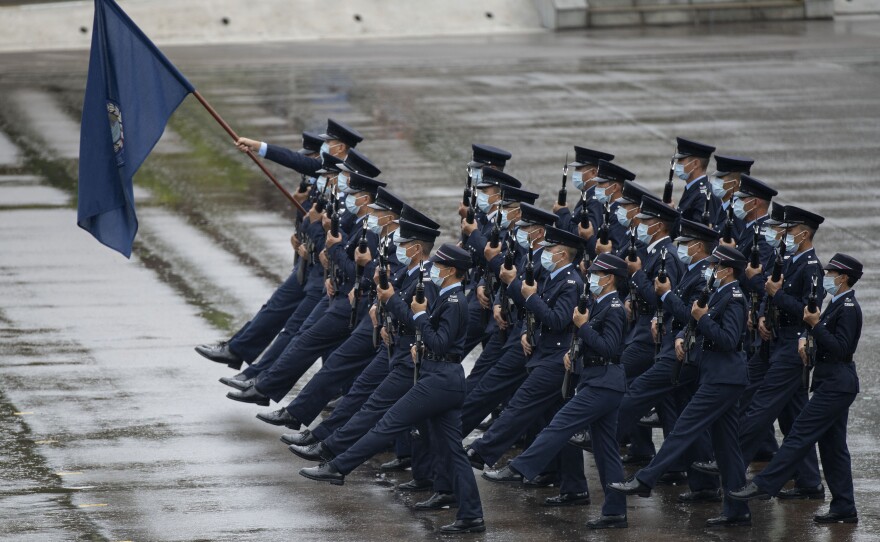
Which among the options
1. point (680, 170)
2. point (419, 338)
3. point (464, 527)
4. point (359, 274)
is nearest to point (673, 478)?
point (464, 527)

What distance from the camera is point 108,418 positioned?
11.0 metres

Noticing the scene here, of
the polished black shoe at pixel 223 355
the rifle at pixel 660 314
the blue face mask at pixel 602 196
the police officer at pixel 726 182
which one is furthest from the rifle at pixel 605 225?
the polished black shoe at pixel 223 355

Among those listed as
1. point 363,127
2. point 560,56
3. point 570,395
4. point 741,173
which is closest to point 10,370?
point 570,395

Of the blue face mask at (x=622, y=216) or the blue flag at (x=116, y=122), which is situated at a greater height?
the blue flag at (x=116, y=122)

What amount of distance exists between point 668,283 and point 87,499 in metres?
3.56

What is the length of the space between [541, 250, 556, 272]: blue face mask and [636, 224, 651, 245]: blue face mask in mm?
824

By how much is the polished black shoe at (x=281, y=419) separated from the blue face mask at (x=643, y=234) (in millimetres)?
2490

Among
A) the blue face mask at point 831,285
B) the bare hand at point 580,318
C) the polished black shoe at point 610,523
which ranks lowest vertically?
the polished black shoe at point 610,523

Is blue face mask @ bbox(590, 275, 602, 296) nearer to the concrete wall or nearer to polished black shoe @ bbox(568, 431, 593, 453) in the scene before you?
polished black shoe @ bbox(568, 431, 593, 453)

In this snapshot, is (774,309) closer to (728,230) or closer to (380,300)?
(728,230)

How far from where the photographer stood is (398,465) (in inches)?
400

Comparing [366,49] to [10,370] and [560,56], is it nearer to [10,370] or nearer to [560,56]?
[560,56]

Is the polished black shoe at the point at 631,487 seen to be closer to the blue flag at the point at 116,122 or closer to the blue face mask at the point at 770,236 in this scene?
the blue face mask at the point at 770,236

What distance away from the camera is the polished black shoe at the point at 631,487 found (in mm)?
8938
